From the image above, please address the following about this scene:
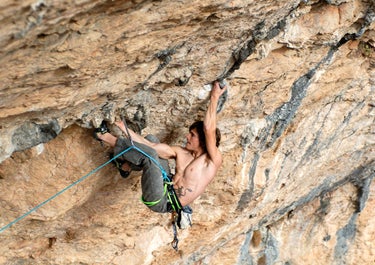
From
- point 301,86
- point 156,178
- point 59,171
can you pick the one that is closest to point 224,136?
point 301,86

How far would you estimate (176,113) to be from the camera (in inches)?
155

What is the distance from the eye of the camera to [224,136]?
4.47m

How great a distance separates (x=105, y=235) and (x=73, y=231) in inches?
12.1

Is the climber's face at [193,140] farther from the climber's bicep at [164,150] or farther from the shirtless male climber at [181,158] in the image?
the climber's bicep at [164,150]

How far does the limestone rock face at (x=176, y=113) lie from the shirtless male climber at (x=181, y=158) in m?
0.17

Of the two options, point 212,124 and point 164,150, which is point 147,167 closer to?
point 164,150

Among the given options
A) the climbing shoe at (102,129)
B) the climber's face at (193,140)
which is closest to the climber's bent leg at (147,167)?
the climbing shoe at (102,129)

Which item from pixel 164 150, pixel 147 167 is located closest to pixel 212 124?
pixel 164 150

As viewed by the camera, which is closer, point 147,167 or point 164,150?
point 147,167

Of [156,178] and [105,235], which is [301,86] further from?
[105,235]

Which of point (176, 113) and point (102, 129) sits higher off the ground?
point (102, 129)

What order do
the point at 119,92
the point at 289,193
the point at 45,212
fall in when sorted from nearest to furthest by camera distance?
the point at 119,92 < the point at 45,212 < the point at 289,193

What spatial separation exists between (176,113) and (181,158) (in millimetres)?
319

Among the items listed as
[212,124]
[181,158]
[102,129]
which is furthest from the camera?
[181,158]
